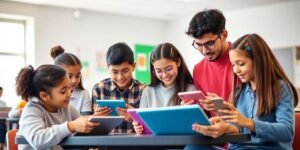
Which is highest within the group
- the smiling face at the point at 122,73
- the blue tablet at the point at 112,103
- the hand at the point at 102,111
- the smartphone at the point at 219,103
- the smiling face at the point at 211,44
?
the smiling face at the point at 211,44

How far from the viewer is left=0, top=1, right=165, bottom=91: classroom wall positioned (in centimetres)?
742

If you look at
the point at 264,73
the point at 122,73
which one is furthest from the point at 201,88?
the point at 264,73

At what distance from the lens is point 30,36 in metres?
7.41

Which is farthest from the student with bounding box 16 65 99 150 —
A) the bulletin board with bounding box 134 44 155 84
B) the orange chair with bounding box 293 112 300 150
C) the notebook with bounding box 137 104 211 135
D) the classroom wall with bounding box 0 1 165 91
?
the bulletin board with bounding box 134 44 155 84

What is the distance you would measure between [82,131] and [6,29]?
623cm

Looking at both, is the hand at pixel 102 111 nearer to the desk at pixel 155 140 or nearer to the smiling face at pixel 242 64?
the desk at pixel 155 140

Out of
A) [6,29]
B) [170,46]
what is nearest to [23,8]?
[6,29]

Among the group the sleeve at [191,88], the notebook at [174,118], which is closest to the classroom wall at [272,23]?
the sleeve at [191,88]

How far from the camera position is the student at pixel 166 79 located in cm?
202

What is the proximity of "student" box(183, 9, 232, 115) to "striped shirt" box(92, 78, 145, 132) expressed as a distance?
0.33 m

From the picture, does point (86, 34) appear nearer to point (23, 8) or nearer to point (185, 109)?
point (23, 8)

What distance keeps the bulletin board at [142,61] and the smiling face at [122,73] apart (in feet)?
21.4

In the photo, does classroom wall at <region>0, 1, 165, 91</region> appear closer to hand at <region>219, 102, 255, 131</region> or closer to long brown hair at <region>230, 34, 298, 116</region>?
long brown hair at <region>230, 34, 298, 116</region>

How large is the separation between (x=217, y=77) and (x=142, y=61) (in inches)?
272
